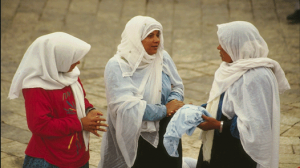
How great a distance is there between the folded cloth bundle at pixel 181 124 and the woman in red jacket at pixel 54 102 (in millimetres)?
525

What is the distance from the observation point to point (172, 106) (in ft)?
9.73

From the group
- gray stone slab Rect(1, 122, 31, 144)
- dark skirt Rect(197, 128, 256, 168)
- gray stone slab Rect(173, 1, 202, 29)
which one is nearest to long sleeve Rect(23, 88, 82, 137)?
dark skirt Rect(197, 128, 256, 168)

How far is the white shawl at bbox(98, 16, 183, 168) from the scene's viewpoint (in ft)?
9.47

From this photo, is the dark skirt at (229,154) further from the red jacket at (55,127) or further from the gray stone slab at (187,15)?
the gray stone slab at (187,15)

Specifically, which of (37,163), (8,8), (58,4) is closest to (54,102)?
(37,163)

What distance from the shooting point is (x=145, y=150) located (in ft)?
9.87

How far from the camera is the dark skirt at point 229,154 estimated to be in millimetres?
2654

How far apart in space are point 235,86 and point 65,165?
1.30 meters

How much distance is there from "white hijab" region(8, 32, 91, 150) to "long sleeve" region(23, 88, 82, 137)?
58mm

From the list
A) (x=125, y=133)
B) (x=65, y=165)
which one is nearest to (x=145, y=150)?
(x=125, y=133)

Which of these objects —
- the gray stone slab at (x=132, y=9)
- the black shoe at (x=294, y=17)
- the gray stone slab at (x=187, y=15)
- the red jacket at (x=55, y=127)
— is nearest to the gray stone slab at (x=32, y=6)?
the gray stone slab at (x=132, y=9)

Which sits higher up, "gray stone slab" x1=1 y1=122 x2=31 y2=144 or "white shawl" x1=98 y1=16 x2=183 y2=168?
"white shawl" x1=98 y1=16 x2=183 y2=168

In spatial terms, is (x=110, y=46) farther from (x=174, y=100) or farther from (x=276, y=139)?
(x=276, y=139)

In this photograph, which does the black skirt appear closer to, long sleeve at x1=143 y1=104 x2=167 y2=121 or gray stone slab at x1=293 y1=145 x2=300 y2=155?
long sleeve at x1=143 y1=104 x2=167 y2=121
